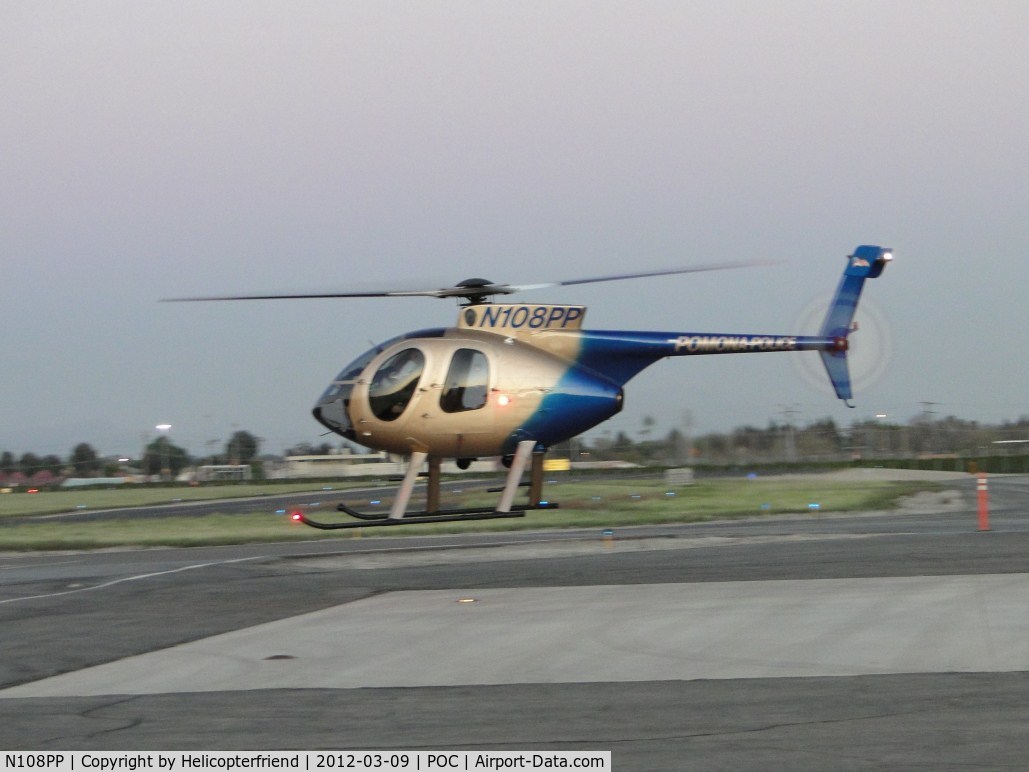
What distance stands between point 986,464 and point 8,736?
49.8 metres

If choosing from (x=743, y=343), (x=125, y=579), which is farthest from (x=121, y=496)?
(x=743, y=343)

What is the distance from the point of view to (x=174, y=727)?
8.48 metres

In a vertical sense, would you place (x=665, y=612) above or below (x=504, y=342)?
below

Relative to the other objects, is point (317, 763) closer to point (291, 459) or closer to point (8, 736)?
point (8, 736)

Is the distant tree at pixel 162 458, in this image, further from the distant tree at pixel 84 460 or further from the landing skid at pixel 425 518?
the landing skid at pixel 425 518

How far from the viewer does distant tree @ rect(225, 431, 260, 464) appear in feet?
154

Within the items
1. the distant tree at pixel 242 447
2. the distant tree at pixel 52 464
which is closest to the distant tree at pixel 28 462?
the distant tree at pixel 52 464

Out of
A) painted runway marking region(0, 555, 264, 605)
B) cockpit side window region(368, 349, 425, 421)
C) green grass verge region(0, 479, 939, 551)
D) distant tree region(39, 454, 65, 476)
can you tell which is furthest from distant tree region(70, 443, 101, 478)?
cockpit side window region(368, 349, 425, 421)

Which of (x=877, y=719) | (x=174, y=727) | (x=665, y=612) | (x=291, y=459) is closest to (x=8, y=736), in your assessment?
(x=174, y=727)

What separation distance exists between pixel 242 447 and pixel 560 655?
37.9 m

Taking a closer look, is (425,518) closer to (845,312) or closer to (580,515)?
(845,312)

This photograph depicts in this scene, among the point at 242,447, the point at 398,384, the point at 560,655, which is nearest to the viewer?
the point at 560,655

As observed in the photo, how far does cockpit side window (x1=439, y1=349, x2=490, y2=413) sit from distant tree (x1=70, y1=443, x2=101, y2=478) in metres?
40.4

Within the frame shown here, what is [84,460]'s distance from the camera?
5372cm
